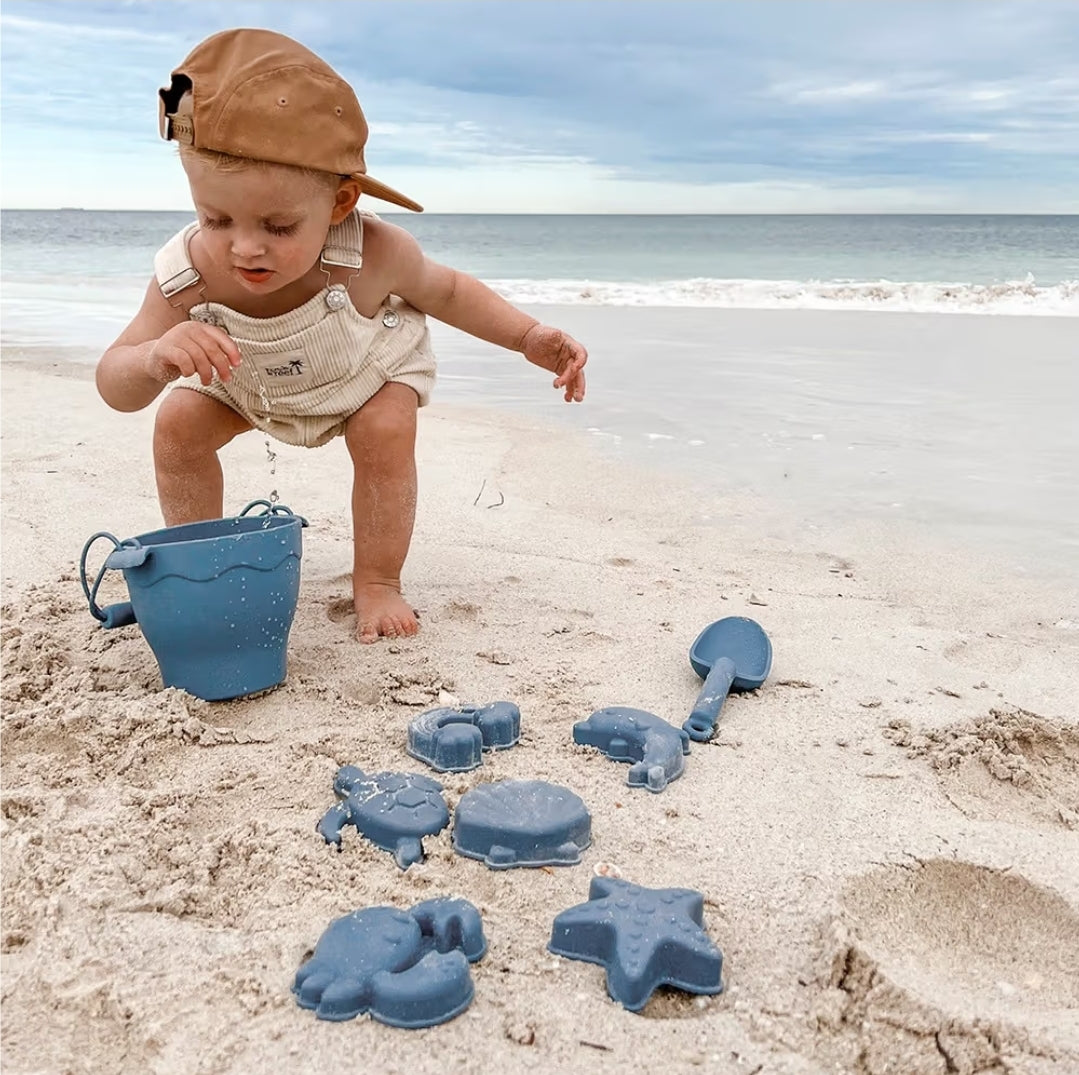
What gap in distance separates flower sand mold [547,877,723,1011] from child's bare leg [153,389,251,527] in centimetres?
149

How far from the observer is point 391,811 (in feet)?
5.12

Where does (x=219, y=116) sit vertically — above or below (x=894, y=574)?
above

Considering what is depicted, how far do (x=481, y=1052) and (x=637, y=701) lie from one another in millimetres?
1008

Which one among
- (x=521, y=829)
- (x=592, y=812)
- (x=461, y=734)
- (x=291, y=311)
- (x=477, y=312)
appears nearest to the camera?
(x=521, y=829)

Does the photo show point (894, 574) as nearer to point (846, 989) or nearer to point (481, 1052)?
point (846, 989)

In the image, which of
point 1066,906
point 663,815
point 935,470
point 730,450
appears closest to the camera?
point 1066,906

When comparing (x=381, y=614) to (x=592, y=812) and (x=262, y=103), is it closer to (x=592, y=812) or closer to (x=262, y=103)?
(x=592, y=812)

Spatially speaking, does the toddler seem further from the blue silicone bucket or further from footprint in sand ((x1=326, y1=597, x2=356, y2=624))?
→ the blue silicone bucket

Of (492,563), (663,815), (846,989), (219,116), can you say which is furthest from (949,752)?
(219,116)

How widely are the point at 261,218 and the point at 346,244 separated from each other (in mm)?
373

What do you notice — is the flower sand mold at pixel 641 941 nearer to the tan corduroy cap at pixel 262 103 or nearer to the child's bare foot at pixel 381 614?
the child's bare foot at pixel 381 614

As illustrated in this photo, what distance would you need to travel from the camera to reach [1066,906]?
1.44 metres

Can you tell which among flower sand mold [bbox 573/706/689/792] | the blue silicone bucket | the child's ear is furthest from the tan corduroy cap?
flower sand mold [bbox 573/706/689/792]

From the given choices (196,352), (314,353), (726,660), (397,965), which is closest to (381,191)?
(314,353)
